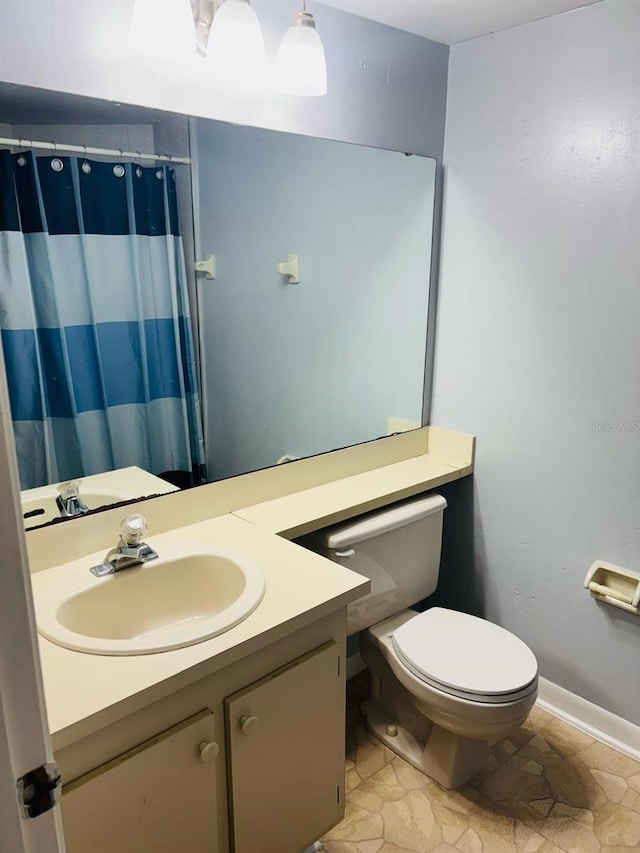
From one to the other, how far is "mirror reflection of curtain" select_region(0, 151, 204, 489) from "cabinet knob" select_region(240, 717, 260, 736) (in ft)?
2.26

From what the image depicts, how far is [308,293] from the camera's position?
2.06 metres

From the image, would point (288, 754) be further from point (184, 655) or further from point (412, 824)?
point (412, 824)

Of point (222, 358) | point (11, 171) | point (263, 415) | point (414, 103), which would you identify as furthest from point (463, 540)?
point (11, 171)

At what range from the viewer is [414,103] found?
78.0 inches

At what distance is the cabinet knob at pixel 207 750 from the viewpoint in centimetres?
115

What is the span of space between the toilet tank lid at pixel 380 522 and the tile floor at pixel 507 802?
0.72 meters

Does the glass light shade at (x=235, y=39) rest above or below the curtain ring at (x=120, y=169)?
above

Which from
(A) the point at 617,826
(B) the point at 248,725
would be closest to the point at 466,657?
(A) the point at 617,826

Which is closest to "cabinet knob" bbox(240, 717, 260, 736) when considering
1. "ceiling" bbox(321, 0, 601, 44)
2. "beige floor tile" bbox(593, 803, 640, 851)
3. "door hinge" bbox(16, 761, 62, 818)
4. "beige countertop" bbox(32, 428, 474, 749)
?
"beige countertop" bbox(32, 428, 474, 749)

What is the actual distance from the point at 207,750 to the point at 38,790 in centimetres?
63

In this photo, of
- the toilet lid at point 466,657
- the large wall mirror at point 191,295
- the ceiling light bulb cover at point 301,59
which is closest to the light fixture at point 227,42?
the ceiling light bulb cover at point 301,59

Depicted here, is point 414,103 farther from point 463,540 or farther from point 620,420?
point 463,540

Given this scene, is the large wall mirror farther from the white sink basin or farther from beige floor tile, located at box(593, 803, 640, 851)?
beige floor tile, located at box(593, 803, 640, 851)

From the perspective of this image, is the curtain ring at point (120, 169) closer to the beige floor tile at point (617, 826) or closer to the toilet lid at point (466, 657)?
the toilet lid at point (466, 657)
